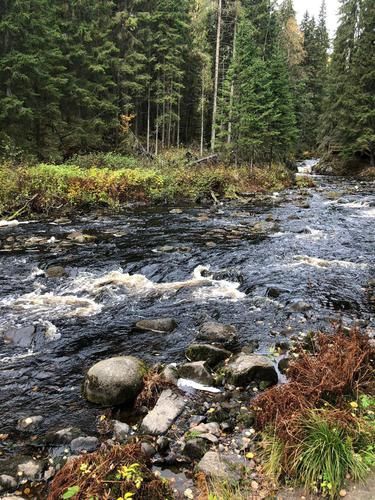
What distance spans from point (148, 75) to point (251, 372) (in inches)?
1251

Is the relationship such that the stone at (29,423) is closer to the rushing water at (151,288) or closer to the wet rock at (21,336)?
the rushing water at (151,288)

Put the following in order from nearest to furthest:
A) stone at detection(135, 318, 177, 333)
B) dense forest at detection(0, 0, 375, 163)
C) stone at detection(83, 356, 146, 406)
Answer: stone at detection(83, 356, 146, 406) → stone at detection(135, 318, 177, 333) → dense forest at detection(0, 0, 375, 163)

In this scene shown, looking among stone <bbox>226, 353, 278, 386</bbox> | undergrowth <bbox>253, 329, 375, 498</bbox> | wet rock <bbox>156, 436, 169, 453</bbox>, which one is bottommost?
wet rock <bbox>156, 436, 169, 453</bbox>

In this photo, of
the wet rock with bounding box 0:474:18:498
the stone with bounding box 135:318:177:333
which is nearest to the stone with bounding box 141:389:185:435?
the wet rock with bounding box 0:474:18:498

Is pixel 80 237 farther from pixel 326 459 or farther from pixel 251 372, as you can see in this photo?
pixel 326 459

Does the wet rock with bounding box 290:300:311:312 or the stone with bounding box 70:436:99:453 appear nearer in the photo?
→ the stone with bounding box 70:436:99:453

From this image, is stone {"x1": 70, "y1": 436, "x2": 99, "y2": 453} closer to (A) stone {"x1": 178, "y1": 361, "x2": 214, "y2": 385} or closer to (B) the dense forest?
(A) stone {"x1": 178, "y1": 361, "x2": 214, "y2": 385}

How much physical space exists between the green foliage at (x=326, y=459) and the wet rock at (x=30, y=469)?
2638 mm

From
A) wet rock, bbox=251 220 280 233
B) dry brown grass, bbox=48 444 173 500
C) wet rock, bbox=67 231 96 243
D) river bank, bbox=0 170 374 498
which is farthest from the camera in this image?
wet rock, bbox=251 220 280 233

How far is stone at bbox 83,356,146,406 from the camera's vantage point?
550 cm

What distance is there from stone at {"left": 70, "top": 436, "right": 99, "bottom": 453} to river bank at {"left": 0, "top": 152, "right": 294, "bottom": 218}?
14161 millimetres

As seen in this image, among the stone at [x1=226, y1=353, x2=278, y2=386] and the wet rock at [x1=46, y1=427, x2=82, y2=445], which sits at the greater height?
the stone at [x1=226, y1=353, x2=278, y2=386]

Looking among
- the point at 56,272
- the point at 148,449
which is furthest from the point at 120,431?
the point at 56,272

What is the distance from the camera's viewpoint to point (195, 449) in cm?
449
